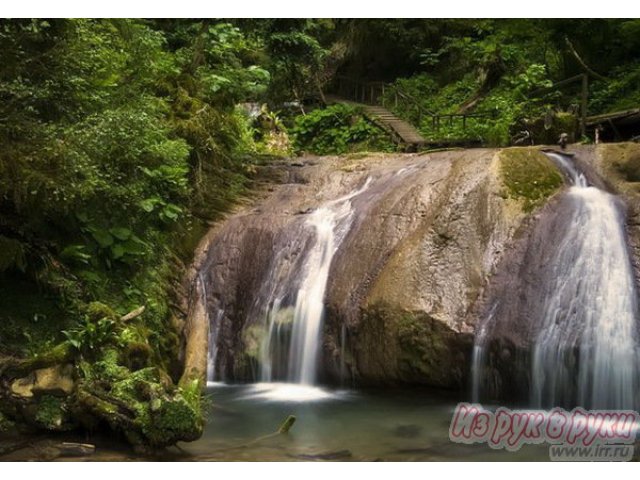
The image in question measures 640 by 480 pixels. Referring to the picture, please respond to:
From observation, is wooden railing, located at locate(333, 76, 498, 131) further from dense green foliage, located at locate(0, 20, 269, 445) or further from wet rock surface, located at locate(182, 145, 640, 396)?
dense green foliage, located at locate(0, 20, 269, 445)

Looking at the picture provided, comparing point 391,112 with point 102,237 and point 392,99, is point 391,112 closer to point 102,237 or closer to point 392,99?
point 392,99

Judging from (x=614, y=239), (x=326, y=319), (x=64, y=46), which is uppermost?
(x=64, y=46)

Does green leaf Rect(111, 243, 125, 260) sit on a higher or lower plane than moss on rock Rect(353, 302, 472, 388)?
higher

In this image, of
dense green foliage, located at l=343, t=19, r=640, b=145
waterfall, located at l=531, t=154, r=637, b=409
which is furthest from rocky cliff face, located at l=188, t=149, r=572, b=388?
dense green foliage, located at l=343, t=19, r=640, b=145

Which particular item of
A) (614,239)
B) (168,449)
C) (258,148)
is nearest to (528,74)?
(258,148)

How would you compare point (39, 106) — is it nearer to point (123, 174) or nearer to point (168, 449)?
point (123, 174)

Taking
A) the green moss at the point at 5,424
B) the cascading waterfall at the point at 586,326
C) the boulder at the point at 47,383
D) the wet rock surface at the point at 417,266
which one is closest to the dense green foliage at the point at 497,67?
the wet rock surface at the point at 417,266

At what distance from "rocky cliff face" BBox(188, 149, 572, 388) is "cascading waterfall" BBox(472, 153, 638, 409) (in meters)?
0.56

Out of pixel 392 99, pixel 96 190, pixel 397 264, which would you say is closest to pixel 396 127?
pixel 392 99

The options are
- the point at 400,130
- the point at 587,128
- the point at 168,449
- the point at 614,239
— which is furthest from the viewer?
the point at 400,130

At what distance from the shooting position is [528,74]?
17953 mm

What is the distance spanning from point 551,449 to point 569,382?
128cm

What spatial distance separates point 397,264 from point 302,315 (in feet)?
4.53

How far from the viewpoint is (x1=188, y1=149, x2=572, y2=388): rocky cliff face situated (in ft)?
26.3
